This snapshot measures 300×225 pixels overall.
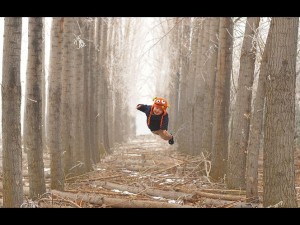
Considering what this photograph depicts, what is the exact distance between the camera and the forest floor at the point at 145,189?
8.48 meters

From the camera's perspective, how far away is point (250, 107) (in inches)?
404

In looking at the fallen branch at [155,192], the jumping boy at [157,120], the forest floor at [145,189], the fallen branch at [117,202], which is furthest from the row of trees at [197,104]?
the jumping boy at [157,120]

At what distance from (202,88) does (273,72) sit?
31.2 feet

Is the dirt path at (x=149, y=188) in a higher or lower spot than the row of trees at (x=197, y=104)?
lower

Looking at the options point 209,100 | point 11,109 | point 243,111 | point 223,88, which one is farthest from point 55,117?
point 209,100

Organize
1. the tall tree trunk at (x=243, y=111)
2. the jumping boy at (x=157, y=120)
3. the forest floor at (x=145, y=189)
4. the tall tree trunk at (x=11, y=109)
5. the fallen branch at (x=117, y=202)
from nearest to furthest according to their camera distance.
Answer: the tall tree trunk at (x=11, y=109) < the fallen branch at (x=117, y=202) < the forest floor at (x=145, y=189) < the tall tree trunk at (x=243, y=111) < the jumping boy at (x=157, y=120)

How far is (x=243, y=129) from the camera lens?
1034 centimetres

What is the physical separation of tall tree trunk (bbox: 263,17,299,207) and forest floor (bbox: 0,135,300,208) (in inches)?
55.4

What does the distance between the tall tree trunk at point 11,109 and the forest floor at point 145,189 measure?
0.37 m

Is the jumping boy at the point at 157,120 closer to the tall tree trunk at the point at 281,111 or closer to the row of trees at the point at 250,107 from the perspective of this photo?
the row of trees at the point at 250,107
